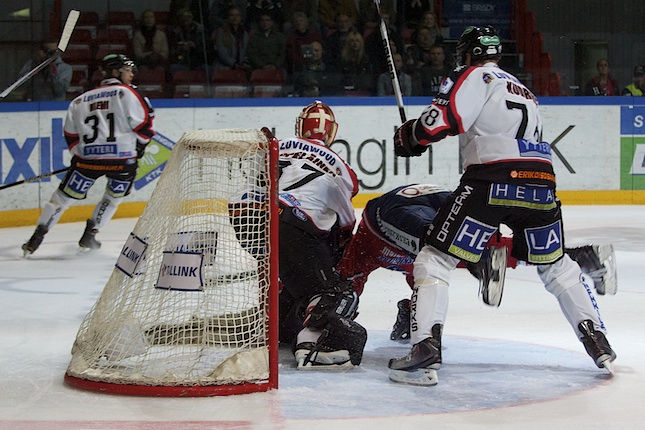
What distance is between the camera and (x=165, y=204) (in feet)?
11.9

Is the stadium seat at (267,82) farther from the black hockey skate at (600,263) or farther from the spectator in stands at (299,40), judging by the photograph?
the black hockey skate at (600,263)

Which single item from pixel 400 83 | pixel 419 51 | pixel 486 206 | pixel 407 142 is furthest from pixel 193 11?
pixel 486 206

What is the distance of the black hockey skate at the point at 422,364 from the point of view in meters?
3.45

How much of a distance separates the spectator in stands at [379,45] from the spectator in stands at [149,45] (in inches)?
73.5

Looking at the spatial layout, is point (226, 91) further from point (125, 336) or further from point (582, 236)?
point (125, 336)

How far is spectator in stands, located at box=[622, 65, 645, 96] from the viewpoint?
999 centimetres

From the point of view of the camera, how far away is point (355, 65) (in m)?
9.73

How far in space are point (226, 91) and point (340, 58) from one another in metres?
1.13

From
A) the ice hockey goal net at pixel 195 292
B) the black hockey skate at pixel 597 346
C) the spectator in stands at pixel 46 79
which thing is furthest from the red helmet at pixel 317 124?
the spectator in stands at pixel 46 79

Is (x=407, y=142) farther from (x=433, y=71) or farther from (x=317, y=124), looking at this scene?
(x=433, y=71)

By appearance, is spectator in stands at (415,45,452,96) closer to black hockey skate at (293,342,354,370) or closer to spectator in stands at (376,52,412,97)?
spectator in stands at (376,52,412,97)

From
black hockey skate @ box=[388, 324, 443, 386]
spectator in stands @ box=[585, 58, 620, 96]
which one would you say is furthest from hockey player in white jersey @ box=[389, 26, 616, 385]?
spectator in stands @ box=[585, 58, 620, 96]

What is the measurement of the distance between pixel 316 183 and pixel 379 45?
5.98 meters

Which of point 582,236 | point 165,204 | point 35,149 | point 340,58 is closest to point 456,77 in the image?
point 165,204
